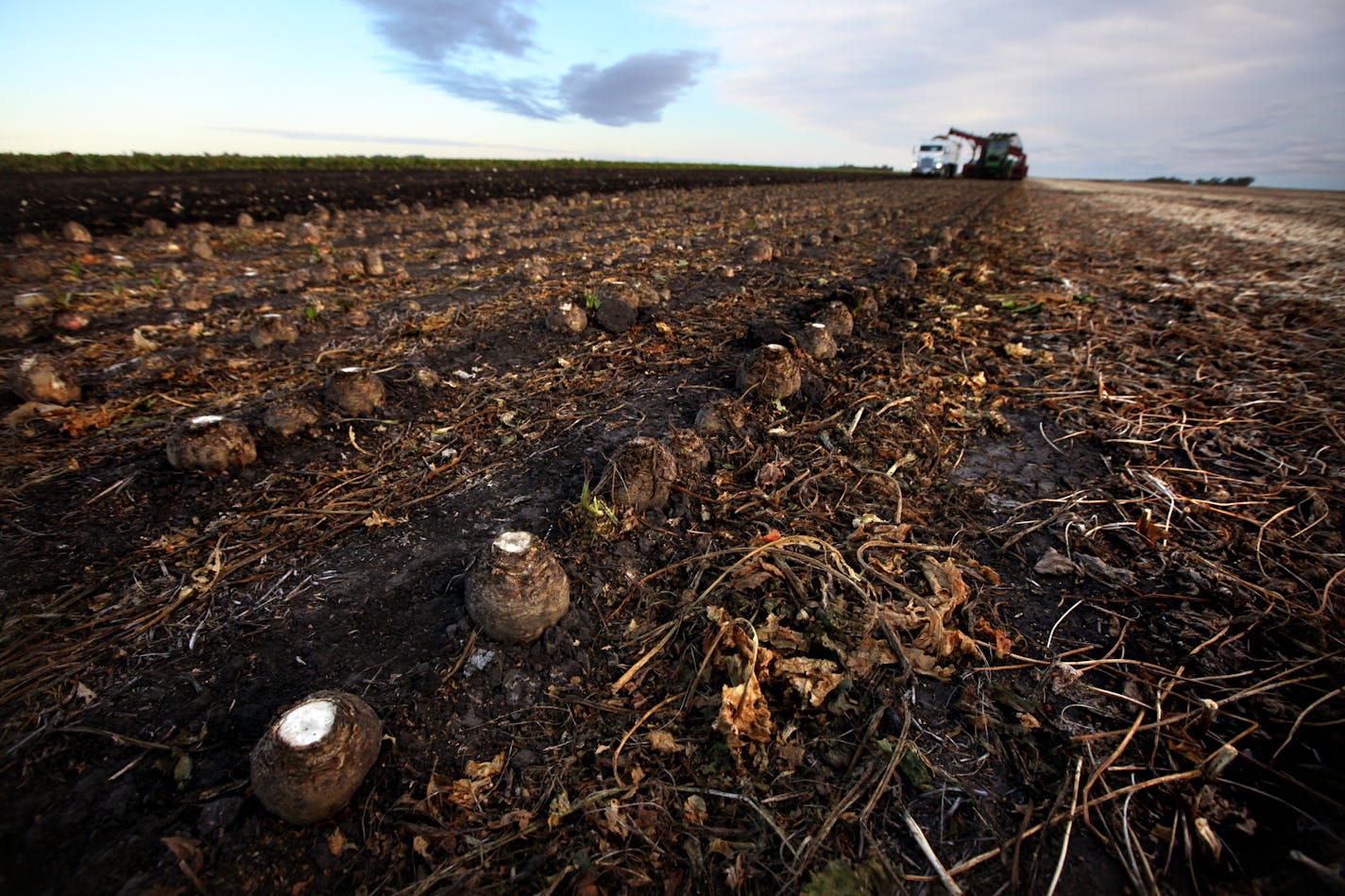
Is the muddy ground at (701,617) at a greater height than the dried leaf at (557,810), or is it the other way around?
the muddy ground at (701,617)

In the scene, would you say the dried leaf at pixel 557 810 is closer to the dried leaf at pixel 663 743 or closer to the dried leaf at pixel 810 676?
the dried leaf at pixel 663 743

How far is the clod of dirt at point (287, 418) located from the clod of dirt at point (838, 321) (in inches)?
189

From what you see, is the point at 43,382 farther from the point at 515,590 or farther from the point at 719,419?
the point at 719,419

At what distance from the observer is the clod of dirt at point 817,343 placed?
16.8 ft

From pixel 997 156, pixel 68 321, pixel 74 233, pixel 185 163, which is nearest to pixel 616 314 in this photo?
pixel 68 321

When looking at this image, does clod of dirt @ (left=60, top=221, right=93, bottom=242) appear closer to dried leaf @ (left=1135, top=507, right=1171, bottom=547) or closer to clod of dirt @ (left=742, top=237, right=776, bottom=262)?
clod of dirt @ (left=742, top=237, right=776, bottom=262)

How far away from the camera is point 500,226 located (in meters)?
14.1

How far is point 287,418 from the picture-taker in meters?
3.86

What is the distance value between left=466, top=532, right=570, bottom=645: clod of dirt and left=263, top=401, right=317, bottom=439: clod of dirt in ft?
8.04

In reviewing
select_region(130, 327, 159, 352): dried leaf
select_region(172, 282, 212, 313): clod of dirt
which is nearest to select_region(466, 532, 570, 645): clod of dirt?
select_region(130, 327, 159, 352): dried leaf

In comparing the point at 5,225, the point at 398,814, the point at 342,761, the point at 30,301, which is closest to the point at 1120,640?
the point at 398,814

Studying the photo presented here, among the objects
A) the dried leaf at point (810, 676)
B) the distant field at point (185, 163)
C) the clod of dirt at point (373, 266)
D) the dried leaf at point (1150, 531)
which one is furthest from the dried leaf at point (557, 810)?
the distant field at point (185, 163)

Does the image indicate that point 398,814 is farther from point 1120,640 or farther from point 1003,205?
point 1003,205

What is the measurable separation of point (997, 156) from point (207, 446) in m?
57.2
